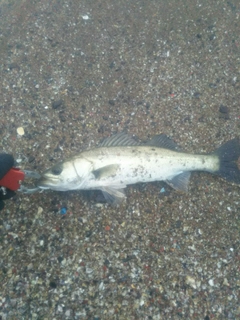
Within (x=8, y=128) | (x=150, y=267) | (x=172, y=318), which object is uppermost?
(x=8, y=128)

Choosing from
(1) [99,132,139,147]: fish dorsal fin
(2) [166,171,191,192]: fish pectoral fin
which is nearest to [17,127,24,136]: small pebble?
(1) [99,132,139,147]: fish dorsal fin

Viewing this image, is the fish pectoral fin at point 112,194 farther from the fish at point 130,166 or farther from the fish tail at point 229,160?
the fish tail at point 229,160

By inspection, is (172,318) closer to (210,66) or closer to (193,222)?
(193,222)

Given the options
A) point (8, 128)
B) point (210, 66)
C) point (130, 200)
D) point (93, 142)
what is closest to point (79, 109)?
point (93, 142)

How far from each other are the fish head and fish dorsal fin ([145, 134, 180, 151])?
0.97 m

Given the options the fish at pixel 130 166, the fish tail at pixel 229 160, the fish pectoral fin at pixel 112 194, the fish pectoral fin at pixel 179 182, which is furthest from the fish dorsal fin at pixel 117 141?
the fish tail at pixel 229 160

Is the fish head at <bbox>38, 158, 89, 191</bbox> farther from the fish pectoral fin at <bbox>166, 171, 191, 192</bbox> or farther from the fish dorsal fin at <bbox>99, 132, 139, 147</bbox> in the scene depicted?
the fish pectoral fin at <bbox>166, 171, 191, 192</bbox>

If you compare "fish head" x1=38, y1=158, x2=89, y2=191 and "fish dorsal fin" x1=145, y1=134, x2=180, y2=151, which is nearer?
"fish head" x1=38, y1=158, x2=89, y2=191

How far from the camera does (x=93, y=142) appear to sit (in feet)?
13.6

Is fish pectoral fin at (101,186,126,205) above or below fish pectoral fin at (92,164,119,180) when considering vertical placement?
below

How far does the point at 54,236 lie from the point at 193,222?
180 centimetres

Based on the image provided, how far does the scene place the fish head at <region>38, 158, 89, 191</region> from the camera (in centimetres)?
332

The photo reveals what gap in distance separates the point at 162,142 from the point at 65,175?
1.40 meters

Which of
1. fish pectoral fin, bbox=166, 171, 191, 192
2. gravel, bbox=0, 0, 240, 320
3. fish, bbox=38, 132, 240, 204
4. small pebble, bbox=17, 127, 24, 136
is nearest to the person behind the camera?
gravel, bbox=0, 0, 240, 320
